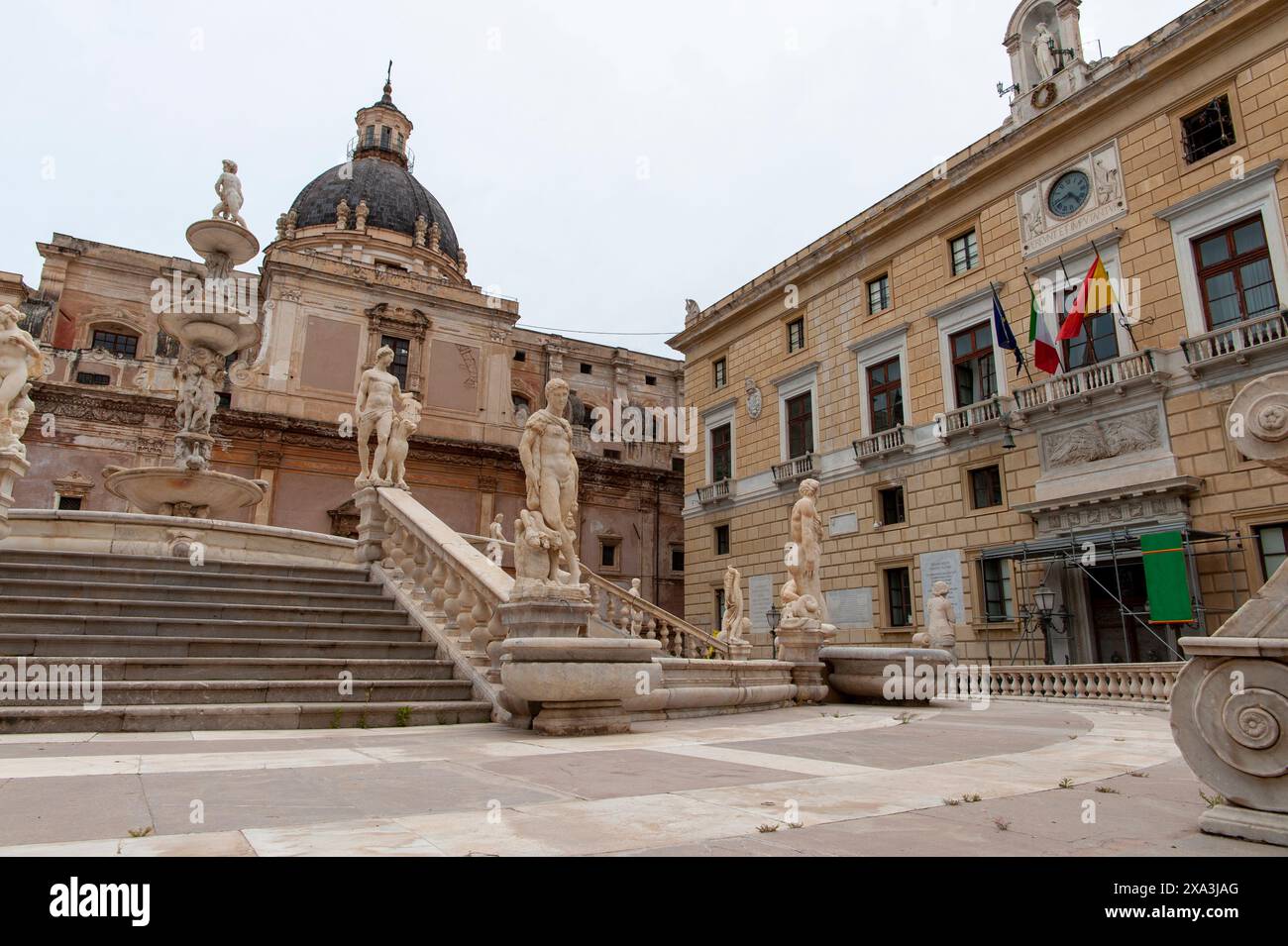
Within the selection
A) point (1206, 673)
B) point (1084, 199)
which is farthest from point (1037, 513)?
point (1206, 673)

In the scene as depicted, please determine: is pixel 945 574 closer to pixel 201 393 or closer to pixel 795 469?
pixel 795 469

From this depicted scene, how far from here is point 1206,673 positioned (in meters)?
3.41

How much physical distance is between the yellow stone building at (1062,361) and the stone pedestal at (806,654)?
7602 mm

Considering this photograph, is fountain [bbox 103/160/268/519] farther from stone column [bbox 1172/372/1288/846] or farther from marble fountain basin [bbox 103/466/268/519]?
stone column [bbox 1172/372/1288/846]

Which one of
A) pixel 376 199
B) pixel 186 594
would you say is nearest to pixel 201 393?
pixel 186 594

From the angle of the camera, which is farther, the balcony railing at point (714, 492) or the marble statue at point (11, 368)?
the balcony railing at point (714, 492)

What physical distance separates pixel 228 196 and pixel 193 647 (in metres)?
11.4

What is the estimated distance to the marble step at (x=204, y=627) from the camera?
26.6ft

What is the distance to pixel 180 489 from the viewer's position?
47.3 feet

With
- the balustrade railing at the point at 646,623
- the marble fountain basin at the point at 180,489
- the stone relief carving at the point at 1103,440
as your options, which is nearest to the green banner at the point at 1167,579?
the stone relief carving at the point at 1103,440

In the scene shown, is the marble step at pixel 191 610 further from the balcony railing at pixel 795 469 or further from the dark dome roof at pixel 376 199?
the dark dome roof at pixel 376 199

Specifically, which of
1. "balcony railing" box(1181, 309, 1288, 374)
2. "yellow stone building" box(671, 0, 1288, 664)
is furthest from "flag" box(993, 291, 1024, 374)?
"balcony railing" box(1181, 309, 1288, 374)

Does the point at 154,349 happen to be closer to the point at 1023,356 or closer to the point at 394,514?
the point at 394,514
